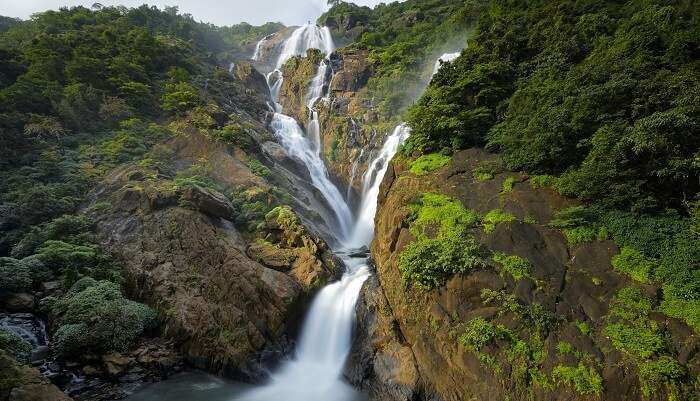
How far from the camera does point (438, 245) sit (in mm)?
11836

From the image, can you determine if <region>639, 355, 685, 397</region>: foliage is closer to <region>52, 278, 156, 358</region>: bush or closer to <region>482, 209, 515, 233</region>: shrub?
<region>482, 209, 515, 233</region>: shrub

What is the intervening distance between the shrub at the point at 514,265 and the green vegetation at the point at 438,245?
0.60 m

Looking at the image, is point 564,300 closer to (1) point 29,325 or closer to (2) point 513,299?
(2) point 513,299

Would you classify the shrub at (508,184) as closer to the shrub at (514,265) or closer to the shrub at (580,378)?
the shrub at (514,265)

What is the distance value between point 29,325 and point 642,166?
848 inches

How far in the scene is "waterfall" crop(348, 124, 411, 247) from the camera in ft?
76.6

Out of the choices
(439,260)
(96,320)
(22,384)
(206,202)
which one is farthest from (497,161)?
(22,384)

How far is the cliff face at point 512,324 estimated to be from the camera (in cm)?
859

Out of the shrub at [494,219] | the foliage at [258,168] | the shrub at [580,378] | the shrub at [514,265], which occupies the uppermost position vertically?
the foliage at [258,168]

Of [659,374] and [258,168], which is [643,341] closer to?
[659,374]

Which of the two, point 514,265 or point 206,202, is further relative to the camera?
point 206,202

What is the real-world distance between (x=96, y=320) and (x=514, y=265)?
47.1ft

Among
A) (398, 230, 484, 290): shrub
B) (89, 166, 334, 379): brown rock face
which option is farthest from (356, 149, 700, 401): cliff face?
(89, 166, 334, 379): brown rock face

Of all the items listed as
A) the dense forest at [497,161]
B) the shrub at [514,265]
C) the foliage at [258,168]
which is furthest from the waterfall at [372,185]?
the shrub at [514,265]
